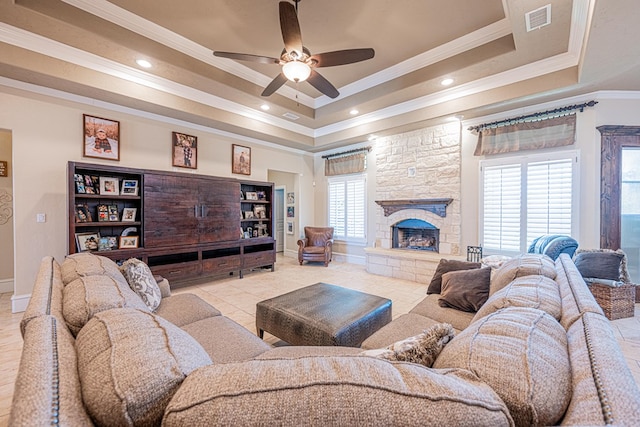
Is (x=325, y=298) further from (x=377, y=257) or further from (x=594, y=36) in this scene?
(x=594, y=36)

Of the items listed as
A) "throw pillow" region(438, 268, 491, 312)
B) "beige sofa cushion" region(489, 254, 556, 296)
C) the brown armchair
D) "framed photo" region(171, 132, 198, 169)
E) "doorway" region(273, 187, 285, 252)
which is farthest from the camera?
"doorway" region(273, 187, 285, 252)

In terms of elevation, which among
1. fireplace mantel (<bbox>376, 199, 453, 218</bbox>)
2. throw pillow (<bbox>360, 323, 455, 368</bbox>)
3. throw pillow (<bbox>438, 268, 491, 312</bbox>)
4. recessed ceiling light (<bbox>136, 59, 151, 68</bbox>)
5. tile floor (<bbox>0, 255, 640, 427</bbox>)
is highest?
recessed ceiling light (<bbox>136, 59, 151, 68</bbox>)

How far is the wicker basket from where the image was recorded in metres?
3.00

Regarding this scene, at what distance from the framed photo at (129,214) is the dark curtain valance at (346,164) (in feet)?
13.5

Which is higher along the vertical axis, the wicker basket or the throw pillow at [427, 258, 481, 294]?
the throw pillow at [427, 258, 481, 294]

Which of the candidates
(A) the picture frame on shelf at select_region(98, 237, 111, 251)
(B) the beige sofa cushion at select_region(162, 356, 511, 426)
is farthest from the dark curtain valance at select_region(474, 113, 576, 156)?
(A) the picture frame on shelf at select_region(98, 237, 111, 251)

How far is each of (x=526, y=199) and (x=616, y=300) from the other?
1.61m

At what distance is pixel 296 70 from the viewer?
278 cm

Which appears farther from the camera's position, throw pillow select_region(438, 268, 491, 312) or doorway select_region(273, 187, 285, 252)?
doorway select_region(273, 187, 285, 252)

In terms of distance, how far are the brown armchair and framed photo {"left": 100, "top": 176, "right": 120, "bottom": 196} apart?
3522mm

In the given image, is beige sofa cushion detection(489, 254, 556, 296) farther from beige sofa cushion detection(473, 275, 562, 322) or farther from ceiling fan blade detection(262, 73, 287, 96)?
ceiling fan blade detection(262, 73, 287, 96)

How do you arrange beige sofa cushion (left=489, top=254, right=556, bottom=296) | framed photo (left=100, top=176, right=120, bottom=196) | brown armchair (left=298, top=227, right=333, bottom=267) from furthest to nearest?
brown armchair (left=298, top=227, right=333, bottom=267) < framed photo (left=100, top=176, right=120, bottom=196) < beige sofa cushion (left=489, top=254, right=556, bottom=296)

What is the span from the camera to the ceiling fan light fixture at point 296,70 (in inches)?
108

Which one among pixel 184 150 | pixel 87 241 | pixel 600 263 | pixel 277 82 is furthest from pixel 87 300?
pixel 600 263
